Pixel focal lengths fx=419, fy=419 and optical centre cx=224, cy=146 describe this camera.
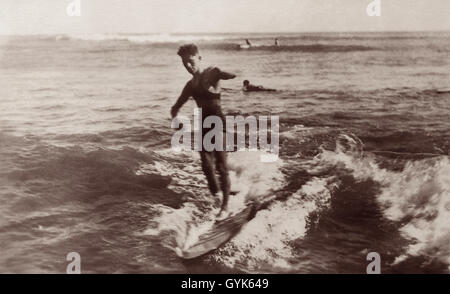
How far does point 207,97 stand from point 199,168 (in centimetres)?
75

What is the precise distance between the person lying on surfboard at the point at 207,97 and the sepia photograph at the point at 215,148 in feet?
0.04

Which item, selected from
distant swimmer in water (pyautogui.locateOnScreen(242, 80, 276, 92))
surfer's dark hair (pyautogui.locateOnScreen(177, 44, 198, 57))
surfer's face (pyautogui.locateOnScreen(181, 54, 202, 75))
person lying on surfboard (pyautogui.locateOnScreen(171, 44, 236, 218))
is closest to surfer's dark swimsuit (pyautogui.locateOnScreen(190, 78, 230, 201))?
person lying on surfboard (pyautogui.locateOnScreen(171, 44, 236, 218))

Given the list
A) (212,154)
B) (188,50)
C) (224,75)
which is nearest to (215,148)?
(212,154)

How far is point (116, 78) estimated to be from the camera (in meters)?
3.87

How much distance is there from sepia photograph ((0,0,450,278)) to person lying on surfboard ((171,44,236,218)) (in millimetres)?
11

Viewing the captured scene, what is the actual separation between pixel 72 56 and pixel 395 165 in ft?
10.4

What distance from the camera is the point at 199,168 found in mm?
3537

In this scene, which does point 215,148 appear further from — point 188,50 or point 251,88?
point 251,88

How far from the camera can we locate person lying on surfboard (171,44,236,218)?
295 centimetres

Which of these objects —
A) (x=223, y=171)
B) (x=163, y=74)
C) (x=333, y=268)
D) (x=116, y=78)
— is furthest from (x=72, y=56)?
(x=333, y=268)

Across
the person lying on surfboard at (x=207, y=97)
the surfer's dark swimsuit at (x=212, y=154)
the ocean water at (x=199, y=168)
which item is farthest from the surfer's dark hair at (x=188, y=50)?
the ocean water at (x=199, y=168)

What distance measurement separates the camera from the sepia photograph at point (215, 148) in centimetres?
310
